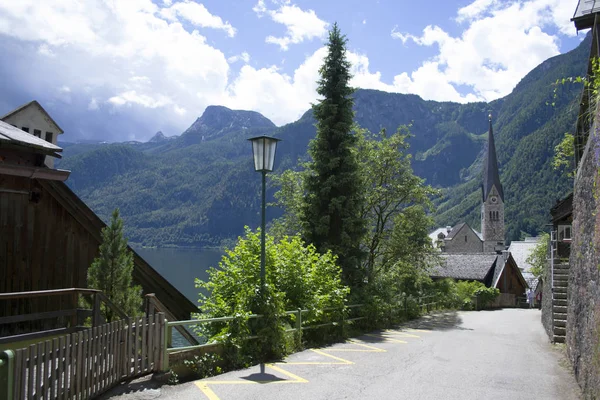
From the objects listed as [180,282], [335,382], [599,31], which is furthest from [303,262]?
[180,282]

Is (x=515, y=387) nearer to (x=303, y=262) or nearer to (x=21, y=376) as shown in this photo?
(x=303, y=262)

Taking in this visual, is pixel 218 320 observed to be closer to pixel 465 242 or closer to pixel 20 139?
pixel 20 139

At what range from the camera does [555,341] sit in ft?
51.3

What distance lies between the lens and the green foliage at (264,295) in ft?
32.5

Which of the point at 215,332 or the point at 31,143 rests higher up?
the point at 31,143

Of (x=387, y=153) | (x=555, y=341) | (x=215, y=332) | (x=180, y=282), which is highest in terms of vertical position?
(x=387, y=153)

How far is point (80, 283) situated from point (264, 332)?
13.2 feet

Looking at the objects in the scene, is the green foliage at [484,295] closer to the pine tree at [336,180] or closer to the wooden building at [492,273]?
the wooden building at [492,273]

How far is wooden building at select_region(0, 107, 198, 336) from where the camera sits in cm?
905

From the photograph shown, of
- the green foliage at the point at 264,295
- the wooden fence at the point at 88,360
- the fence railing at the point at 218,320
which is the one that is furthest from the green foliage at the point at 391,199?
the wooden fence at the point at 88,360

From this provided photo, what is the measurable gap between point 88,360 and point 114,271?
276cm

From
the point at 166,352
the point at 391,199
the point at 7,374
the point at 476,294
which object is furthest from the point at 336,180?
the point at 476,294

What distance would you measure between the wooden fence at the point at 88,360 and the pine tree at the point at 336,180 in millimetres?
11717

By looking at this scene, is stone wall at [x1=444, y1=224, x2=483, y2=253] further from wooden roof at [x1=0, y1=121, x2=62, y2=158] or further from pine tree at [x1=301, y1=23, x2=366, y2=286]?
wooden roof at [x1=0, y1=121, x2=62, y2=158]
